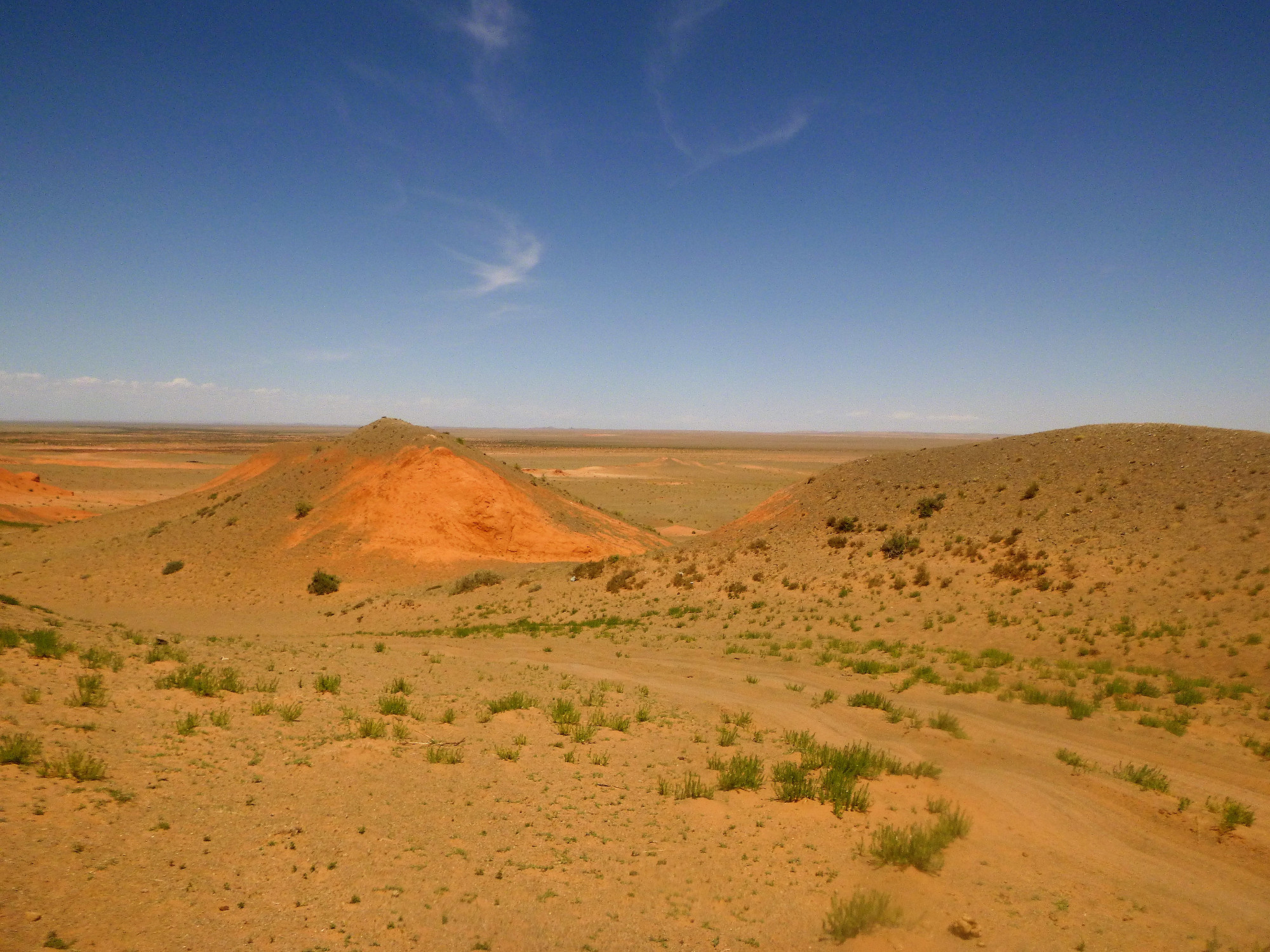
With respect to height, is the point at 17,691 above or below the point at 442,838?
above

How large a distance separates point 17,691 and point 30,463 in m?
100

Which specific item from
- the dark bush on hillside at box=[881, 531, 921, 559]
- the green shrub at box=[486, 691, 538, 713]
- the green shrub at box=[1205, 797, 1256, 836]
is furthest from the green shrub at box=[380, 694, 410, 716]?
the dark bush on hillside at box=[881, 531, 921, 559]

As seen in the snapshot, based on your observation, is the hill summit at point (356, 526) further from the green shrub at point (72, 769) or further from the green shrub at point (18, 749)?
the green shrub at point (72, 769)

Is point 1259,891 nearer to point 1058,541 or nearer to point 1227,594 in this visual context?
point 1227,594

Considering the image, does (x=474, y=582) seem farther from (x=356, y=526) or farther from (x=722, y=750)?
(x=722, y=750)

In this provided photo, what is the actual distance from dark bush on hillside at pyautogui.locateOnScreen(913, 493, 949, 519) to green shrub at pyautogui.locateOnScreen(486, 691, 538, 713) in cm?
2034

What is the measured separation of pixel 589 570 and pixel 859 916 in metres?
23.4

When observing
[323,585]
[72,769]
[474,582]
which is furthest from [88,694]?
[323,585]

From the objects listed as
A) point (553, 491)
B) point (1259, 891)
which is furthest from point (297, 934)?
point (553, 491)

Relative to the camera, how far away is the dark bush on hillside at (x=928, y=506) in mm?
26156

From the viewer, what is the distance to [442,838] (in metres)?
6.62

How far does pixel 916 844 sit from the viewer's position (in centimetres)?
652

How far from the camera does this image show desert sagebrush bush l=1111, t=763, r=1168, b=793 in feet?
28.0

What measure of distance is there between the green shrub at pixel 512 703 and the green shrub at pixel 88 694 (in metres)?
5.37
